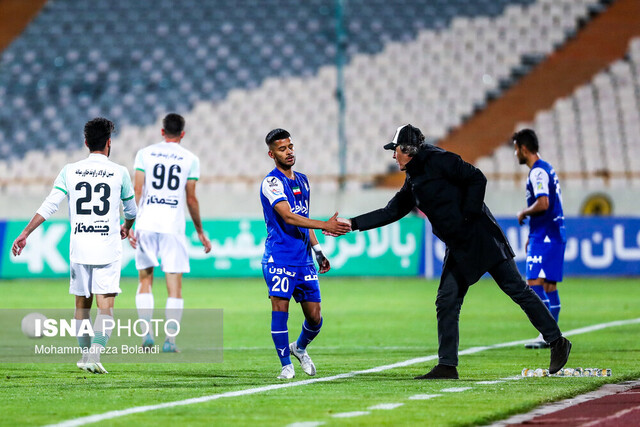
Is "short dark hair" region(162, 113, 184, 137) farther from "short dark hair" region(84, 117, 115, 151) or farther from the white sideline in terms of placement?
the white sideline

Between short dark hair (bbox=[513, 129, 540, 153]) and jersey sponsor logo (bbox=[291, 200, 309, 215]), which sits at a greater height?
short dark hair (bbox=[513, 129, 540, 153])

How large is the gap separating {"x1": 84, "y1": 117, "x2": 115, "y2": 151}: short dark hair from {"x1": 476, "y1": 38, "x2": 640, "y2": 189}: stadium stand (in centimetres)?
1773

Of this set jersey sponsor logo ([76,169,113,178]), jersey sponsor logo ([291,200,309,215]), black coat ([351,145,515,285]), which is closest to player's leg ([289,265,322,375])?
jersey sponsor logo ([291,200,309,215])

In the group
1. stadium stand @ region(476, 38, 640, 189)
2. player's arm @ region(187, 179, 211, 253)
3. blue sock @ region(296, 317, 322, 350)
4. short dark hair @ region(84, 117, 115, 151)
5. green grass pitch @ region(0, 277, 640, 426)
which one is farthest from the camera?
stadium stand @ region(476, 38, 640, 189)

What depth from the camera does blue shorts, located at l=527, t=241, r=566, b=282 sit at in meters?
11.3

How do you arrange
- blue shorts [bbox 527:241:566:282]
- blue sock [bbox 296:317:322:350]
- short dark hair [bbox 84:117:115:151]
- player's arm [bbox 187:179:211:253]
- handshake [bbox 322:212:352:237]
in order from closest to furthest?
handshake [bbox 322:212:352:237], blue sock [bbox 296:317:322:350], short dark hair [bbox 84:117:115:151], player's arm [bbox 187:179:211:253], blue shorts [bbox 527:241:566:282]

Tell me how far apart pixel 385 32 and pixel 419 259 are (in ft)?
34.8

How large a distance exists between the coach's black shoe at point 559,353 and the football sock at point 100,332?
351 cm

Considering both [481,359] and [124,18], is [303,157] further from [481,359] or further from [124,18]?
[481,359]

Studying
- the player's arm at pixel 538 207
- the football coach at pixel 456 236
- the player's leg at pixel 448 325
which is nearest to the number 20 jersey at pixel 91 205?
the football coach at pixel 456 236

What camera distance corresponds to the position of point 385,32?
105 feet

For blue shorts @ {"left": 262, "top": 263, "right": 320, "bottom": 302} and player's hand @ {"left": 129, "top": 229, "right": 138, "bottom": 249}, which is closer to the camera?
blue shorts @ {"left": 262, "top": 263, "right": 320, "bottom": 302}

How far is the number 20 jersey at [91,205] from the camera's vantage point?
8922 millimetres

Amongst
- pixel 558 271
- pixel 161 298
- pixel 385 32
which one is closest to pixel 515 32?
pixel 385 32
